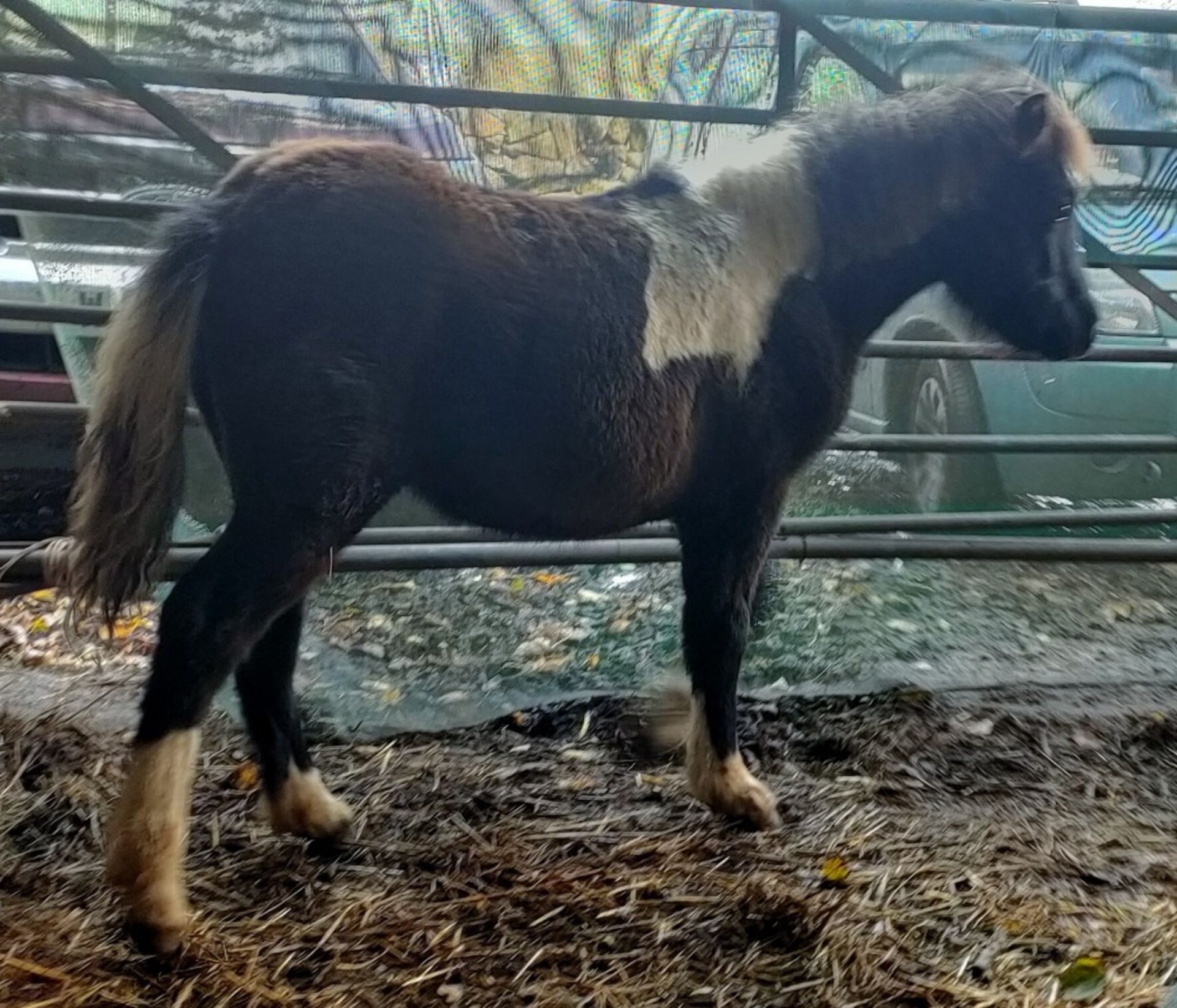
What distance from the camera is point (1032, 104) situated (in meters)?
2.38

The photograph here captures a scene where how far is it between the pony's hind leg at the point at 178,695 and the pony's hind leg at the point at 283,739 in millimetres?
340

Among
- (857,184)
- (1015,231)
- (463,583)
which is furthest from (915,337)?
(463,583)

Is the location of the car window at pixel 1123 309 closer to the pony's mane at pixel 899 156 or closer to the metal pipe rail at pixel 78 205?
the pony's mane at pixel 899 156

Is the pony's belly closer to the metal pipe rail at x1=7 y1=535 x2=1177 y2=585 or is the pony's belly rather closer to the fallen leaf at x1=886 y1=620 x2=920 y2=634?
the metal pipe rail at x1=7 y1=535 x2=1177 y2=585

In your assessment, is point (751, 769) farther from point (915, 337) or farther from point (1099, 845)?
point (915, 337)

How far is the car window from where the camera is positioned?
3.90m

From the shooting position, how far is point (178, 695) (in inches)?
69.8

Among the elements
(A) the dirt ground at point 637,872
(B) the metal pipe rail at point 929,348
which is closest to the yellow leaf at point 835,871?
(A) the dirt ground at point 637,872

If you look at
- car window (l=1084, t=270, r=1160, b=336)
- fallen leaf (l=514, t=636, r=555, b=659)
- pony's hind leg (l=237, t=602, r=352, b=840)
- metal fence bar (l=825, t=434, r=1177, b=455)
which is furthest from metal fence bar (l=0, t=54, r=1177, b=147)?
fallen leaf (l=514, t=636, r=555, b=659)

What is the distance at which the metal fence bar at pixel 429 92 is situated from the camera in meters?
2.53

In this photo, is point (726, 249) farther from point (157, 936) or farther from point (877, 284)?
point (157, 936)

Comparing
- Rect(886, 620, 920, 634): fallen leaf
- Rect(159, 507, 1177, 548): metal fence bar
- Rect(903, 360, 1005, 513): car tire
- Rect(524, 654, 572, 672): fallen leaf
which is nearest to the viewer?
Rect(159, 507, 1177, 548): metal fence bar

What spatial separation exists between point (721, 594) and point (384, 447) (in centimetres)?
94

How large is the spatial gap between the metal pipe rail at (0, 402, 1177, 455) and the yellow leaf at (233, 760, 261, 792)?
110 centimetres
